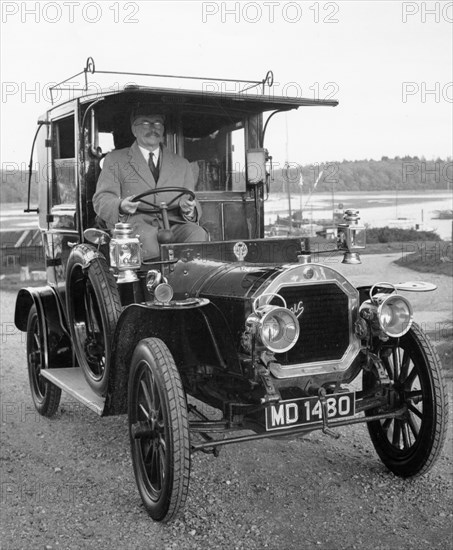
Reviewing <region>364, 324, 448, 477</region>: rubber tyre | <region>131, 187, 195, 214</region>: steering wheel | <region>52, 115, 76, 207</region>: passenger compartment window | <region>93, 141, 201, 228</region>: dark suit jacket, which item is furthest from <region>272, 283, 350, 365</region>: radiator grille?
<region>52, 115, 76, 207</region>: passenger compartment window

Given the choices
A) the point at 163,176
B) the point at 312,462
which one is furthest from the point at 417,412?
the point at 163,176

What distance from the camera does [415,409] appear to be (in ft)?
13.5

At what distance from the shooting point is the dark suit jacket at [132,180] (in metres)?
4.66

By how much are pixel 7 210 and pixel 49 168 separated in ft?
39.9

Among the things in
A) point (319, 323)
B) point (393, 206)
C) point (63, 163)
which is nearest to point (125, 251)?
point (319, 323)

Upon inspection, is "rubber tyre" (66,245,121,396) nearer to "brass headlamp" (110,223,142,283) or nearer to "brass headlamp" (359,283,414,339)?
"brass headlamp" (110,223,142,283)

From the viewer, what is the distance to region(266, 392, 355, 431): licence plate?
3531 mm

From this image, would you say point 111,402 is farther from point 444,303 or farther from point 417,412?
point 444,303

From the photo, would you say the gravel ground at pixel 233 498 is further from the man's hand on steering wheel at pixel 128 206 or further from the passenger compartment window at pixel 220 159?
the passenger compartment window at pixel 220 159

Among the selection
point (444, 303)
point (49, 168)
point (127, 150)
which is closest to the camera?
point (127, 150)

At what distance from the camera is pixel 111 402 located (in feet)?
13.9

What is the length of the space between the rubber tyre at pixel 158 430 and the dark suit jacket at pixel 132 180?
1.21m

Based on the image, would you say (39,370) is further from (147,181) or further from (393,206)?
(393,206)

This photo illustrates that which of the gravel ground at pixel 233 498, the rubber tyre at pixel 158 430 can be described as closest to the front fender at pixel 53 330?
the gravel ground at pixel 233 498
